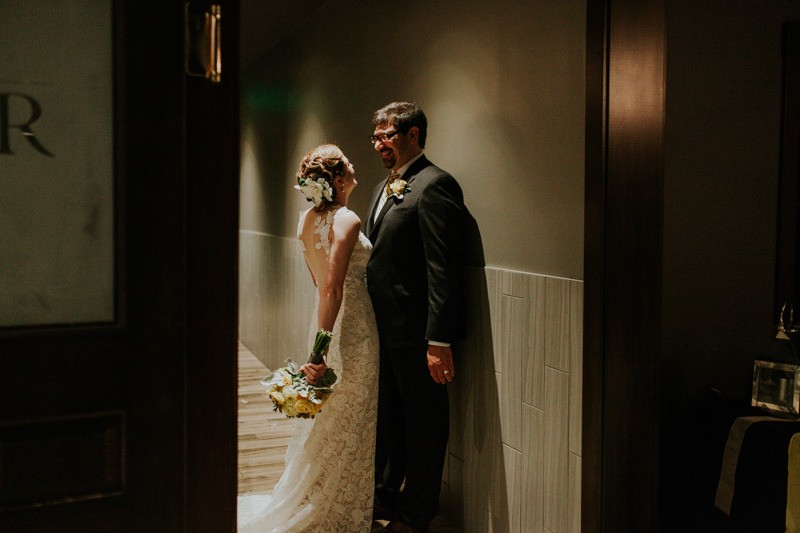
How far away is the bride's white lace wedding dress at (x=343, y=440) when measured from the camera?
2.78m

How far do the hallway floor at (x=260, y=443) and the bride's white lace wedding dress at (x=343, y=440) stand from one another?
23cm

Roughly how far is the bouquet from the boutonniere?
597 mm

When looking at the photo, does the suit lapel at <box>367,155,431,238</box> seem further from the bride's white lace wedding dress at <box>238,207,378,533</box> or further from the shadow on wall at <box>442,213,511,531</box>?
the shadow on wall at <box>442,213,511,531</box>

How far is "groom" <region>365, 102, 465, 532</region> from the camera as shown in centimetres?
264

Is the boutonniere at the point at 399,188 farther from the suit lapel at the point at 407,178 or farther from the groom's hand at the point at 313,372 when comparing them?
the groom's hand at the point at 313,372

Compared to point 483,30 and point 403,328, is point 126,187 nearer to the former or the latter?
point 403,328

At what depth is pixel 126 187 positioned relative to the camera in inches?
46.4

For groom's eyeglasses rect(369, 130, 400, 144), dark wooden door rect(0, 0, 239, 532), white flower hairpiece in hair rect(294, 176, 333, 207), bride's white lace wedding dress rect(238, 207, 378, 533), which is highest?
groom's eyeglasses rect(369, 130, 400, 144)

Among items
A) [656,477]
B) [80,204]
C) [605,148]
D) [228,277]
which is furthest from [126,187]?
[656,477]

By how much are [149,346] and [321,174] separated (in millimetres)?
1699

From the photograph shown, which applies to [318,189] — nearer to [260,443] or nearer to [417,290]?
[417,290]

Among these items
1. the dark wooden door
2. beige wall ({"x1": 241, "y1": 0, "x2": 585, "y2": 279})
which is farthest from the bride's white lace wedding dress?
the dark wooden door

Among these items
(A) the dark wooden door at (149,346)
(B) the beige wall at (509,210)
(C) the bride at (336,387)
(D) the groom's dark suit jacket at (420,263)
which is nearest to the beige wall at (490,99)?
(B) the beige wall at (509,210)

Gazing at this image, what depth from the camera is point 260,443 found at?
3.98 meters
